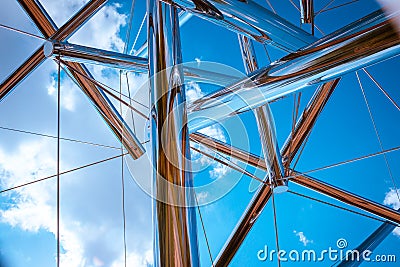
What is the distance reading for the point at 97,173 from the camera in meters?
7.53

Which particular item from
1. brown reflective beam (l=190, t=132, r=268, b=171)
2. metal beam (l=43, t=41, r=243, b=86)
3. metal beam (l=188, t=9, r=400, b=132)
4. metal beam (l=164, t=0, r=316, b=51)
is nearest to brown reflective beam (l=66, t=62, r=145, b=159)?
metal beam (l=43, t=41, r=243, b=86)

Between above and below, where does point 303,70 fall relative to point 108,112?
below

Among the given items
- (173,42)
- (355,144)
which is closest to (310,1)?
(173,42)

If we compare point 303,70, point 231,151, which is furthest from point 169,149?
point 231,151

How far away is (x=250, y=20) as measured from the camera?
1517mm

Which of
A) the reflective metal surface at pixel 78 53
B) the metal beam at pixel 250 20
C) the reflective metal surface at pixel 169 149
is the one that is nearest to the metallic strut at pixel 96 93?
the reflective metal surface at pixel 78 53

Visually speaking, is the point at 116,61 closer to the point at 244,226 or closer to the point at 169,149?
the point at 244,226

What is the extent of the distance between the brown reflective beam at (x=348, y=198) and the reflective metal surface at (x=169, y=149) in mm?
1672

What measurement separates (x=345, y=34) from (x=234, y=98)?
1.52ft

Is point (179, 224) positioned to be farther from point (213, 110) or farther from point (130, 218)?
point (130, 218)

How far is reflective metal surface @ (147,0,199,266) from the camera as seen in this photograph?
820mm

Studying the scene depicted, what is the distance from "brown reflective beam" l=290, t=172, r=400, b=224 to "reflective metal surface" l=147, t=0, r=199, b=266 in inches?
65.8

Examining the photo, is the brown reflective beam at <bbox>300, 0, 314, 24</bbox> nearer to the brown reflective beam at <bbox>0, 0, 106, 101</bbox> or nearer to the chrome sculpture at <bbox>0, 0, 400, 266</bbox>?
the chrome sculpture at <bbox>0, 0, 400, 266</bbox>

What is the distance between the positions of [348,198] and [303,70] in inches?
60.0
